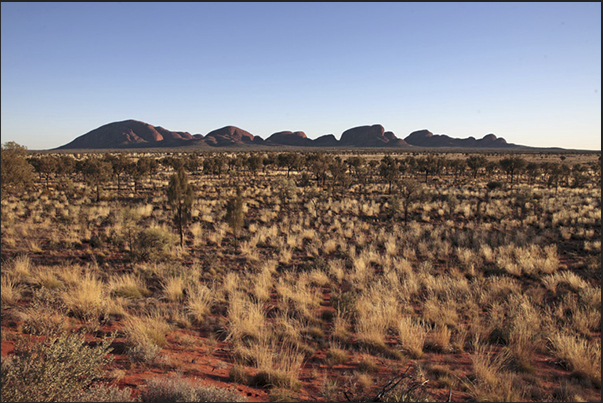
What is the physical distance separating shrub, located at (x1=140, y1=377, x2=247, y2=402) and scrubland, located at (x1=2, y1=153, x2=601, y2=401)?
0.02 m

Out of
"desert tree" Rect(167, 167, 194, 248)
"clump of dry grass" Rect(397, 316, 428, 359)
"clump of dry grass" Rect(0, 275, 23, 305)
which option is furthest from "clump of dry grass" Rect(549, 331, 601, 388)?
"desert tree" Rect(167, 167, 194, 248)

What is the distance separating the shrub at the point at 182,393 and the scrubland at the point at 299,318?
0.07 feet

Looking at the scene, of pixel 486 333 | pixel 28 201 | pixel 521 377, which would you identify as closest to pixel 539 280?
pixel 486 333

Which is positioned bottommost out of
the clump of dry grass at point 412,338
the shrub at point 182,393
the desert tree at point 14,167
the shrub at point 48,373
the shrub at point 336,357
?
the shrub at point 336,357

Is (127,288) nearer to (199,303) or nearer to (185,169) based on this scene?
(199,303)

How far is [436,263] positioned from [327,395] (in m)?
8.64

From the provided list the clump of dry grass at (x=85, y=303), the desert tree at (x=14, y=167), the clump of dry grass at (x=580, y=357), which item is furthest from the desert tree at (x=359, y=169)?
the clump of dry grass at (x=85, y=303)

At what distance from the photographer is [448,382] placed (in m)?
4.32

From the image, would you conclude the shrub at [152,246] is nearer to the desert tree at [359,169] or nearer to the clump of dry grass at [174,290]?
the clump of dry grass at [174,290]

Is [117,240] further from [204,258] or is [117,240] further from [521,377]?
[521,377]

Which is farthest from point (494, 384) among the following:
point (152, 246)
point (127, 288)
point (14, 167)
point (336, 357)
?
point (14, 167)

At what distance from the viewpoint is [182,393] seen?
3348mm

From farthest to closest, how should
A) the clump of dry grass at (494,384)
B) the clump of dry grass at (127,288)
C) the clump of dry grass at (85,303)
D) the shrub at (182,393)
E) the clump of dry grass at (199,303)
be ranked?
the clump of dry grass at (127,288) → the clump of dry grass at (199,303) → the clump of dry grass at (85,303) → the clump of dry grass at (494,384) → the shrub at (182,393)

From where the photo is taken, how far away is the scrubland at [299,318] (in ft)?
13.3
